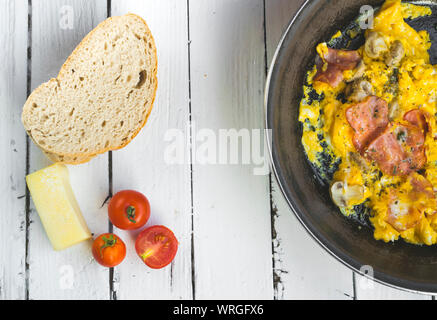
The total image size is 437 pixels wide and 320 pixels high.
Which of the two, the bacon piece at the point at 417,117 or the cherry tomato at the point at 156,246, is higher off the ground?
the bacon piece at the point at 417,117

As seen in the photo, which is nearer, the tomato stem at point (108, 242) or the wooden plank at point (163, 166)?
the tomato stem at point (108, 242)

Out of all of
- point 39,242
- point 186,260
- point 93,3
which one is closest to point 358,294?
point 186,260

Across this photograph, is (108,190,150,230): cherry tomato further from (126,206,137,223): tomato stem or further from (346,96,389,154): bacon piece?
(346,96,389,154): bacon piece

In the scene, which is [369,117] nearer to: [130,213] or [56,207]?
[130,213]

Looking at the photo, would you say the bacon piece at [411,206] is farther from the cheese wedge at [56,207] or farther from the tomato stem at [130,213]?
the cheese wedge at [56,207]

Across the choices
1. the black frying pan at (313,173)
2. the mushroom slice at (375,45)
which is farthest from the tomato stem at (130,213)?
the mushroom slice at (375,45)

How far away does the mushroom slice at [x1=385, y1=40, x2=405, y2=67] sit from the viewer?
1.49 metres

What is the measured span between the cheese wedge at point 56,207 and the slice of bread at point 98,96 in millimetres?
93

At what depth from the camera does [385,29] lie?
61.4 inches

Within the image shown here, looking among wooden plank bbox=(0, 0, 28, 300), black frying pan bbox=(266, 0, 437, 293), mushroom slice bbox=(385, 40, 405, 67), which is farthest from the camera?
wooden plank bbox=(0, 0, 28, 300)

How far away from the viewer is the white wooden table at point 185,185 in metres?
1.62

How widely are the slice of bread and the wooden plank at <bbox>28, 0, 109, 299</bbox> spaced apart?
0.10 meters

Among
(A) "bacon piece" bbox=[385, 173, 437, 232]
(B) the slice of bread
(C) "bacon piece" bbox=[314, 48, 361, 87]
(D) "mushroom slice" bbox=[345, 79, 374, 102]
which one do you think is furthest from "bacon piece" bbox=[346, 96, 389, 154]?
(B) the slice of bread
